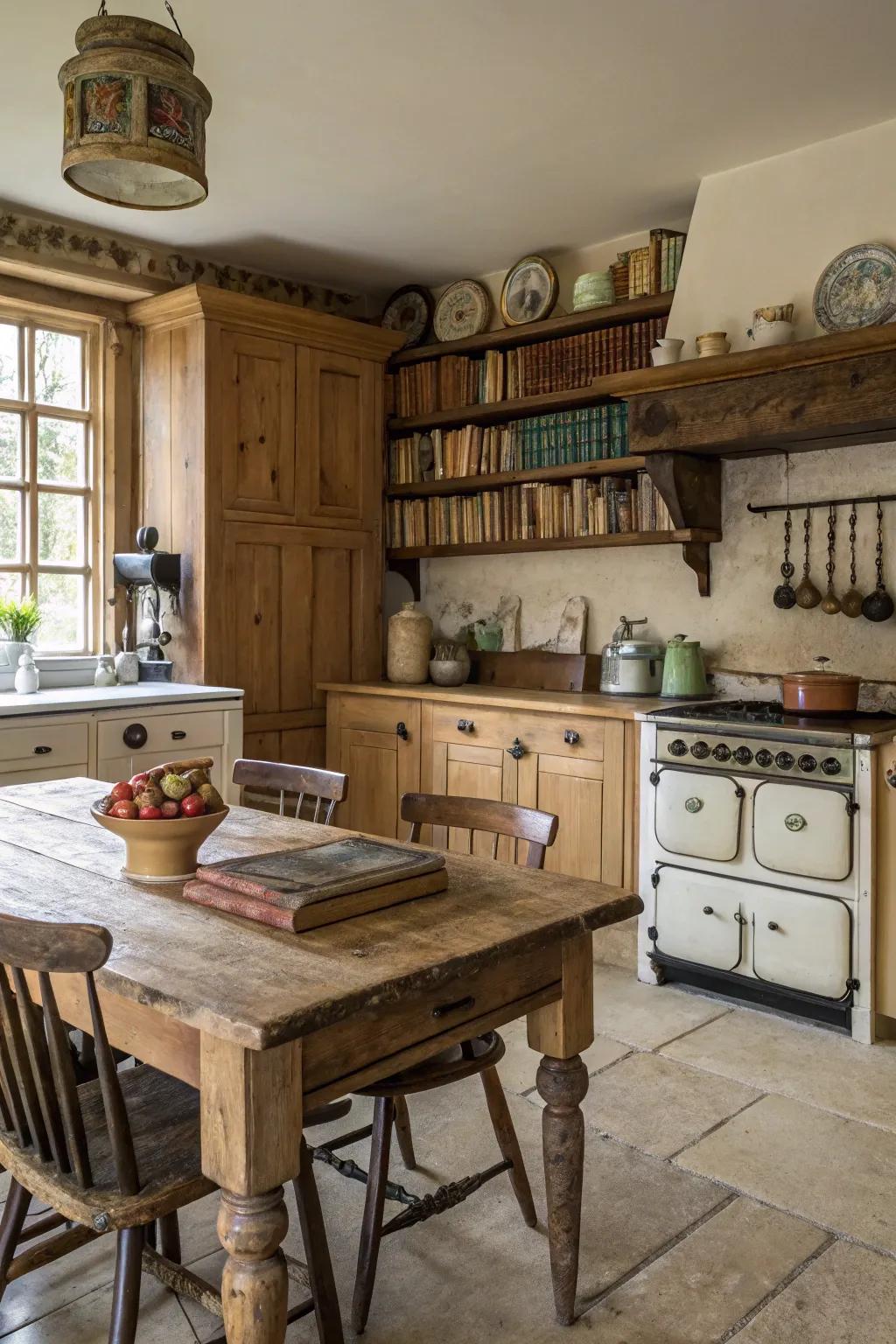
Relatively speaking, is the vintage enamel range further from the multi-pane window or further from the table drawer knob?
the multi-pane window

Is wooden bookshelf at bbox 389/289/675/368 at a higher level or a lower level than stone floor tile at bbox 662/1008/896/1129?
higher

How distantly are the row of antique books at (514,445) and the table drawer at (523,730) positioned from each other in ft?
3.59

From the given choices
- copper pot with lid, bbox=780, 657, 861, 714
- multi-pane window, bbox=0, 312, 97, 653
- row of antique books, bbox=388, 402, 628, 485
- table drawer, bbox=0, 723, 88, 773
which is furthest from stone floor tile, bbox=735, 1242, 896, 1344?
multi-pane window, bbox=0, 312, 97, 653

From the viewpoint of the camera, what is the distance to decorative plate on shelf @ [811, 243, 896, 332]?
3328 millimetres

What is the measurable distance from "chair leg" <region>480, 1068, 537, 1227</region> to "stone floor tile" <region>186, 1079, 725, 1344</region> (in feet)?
0.15

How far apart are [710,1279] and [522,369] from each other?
3.51m

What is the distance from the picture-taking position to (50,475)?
4547 millimetres

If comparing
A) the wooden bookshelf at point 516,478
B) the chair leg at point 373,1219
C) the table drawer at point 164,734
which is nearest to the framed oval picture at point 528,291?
the wooden bookshelf at point 516,478

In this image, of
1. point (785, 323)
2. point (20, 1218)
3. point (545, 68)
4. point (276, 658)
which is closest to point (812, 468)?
point (785, 323)

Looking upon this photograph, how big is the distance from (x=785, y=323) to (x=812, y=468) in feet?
1.96

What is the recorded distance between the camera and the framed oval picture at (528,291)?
4.46 meters

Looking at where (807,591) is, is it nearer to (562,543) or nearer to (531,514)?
(562,543)

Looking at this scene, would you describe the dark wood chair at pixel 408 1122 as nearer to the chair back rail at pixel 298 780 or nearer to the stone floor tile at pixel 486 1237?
the stone floor tile at pixel 486 1237

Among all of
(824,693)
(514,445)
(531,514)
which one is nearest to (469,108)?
(514,445)
